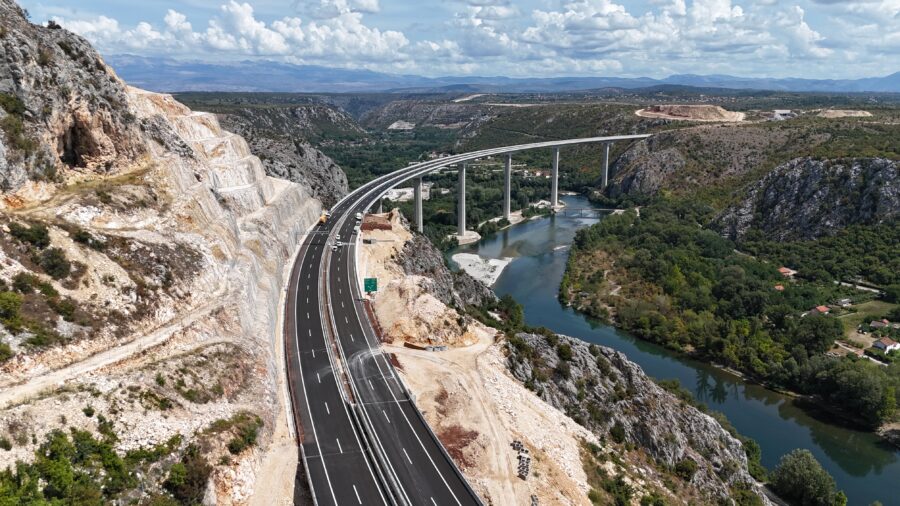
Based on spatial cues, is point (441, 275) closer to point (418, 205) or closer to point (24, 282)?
point (418, 205)

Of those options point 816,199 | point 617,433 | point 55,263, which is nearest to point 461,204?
point 816,199

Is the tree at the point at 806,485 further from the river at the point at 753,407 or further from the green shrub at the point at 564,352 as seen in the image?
the green shrub at the point at 564,352

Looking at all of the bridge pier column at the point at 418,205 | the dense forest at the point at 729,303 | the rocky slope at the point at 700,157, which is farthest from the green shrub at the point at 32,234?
the rocky slope at the point at 700,157

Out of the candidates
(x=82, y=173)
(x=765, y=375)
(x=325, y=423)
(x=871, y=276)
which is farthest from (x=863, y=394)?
(x=82, y=173)

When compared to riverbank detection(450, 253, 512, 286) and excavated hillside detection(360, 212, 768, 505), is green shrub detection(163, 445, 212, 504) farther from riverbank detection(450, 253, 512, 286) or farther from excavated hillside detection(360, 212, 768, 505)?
riverbank detection(450, 253, 512, 286)

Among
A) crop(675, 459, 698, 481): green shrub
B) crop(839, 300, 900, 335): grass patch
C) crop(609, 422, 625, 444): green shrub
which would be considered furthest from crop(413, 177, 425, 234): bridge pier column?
crop(675, 459, 698, 481): green shrub

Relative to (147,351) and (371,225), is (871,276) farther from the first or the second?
(147,351)
